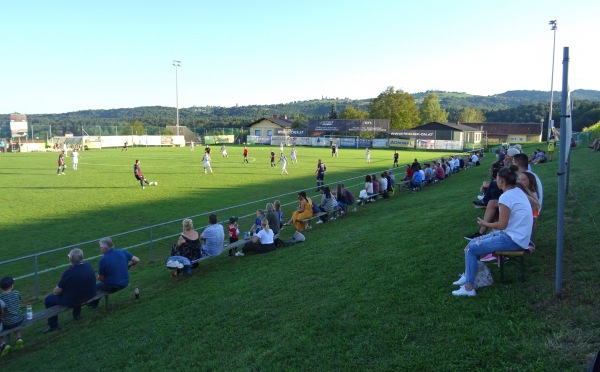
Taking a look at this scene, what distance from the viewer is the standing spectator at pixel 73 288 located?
7.82 meters

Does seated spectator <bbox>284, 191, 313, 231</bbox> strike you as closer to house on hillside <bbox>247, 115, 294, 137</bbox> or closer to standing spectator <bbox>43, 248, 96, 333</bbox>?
standing spectator <bbox>43, 248, 96, 333</bbox>

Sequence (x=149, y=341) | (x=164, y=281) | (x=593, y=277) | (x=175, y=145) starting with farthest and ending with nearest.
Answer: (x=175, y=145) → (x=164, y=281) → (x=149, y=341) → (x=593, y=277)

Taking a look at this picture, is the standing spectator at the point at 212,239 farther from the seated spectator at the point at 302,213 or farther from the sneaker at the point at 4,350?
the sneaker at the point at 4,350

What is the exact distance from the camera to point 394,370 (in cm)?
448

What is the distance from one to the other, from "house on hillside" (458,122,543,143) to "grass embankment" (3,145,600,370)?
101077 millimetres

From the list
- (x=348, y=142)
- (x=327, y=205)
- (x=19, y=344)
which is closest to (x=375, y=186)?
(x=327, y=205)

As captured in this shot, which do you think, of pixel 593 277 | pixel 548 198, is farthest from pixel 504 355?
pixel 548 198

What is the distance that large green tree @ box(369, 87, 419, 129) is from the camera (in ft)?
320

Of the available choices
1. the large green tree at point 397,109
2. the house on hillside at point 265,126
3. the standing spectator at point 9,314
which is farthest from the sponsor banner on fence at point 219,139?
the standing spectator at point 9,314

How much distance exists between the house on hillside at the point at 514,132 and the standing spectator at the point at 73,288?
10354 centimetres

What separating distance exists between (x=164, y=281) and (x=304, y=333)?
17.2 feet

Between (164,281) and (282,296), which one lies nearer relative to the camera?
(282,296)

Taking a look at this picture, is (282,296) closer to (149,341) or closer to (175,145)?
(149,341)

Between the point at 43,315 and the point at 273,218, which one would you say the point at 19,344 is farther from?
the point at 273,218
